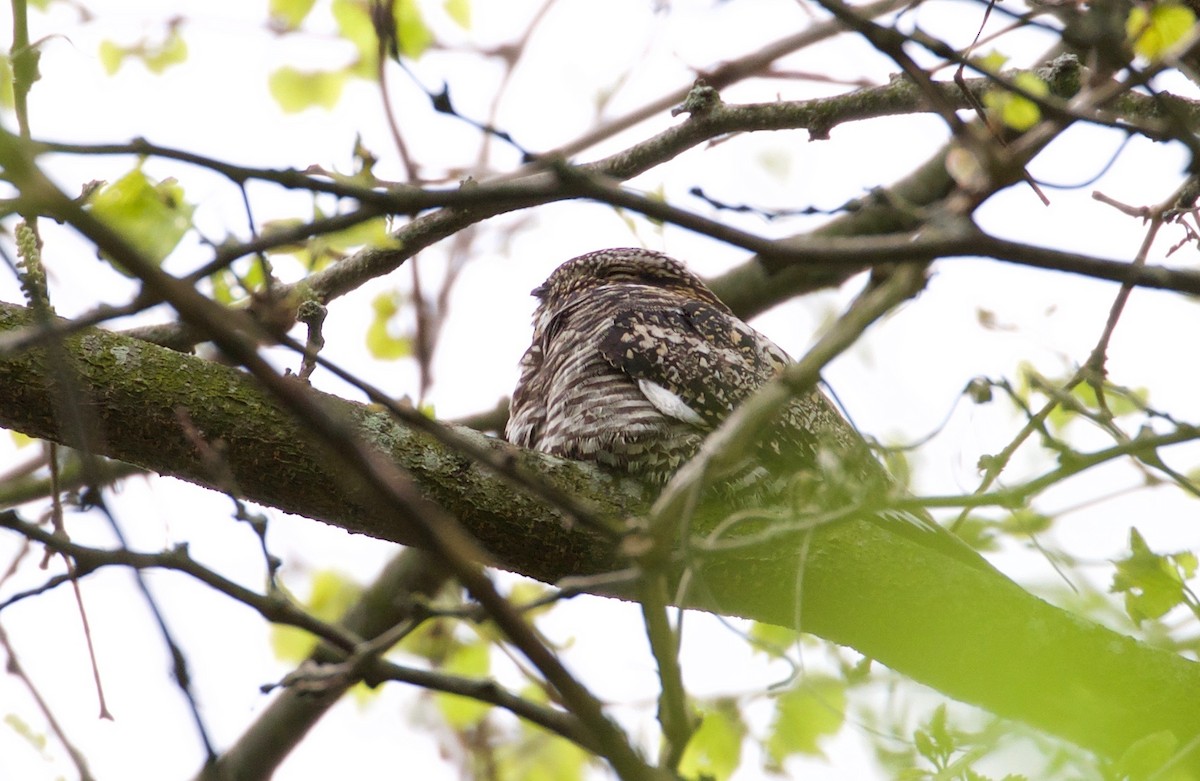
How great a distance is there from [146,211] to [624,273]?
2.42 metres

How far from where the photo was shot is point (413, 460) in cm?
286

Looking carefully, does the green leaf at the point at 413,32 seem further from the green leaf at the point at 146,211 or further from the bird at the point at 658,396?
the green leaf at the point at 146,211

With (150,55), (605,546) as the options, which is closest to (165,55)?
(150,55)

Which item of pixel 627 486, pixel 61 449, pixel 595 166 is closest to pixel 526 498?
pixel 627 486

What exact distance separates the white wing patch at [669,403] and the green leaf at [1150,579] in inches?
48.7

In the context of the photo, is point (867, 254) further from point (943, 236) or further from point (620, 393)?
point (620, 393)

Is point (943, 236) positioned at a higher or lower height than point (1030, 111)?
lower

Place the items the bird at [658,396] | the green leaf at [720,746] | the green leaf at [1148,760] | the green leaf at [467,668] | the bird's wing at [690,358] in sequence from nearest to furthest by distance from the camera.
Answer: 1. the green leaf at [1148,760]
2. the bird at [658,396]
3. the bird's wing at [690,358]
4. the green leaf at [720,746]
5. the green leaf at [467,668]

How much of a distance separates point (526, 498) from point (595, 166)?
1064mm

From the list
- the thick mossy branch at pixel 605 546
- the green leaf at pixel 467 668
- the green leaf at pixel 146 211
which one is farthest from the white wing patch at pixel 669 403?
the green leaf at pixel 467 668

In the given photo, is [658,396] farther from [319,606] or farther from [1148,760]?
[319,606]

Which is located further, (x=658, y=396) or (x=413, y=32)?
(x=413, y=32)

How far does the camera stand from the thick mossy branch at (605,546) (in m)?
2.68

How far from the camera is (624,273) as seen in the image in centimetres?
470
